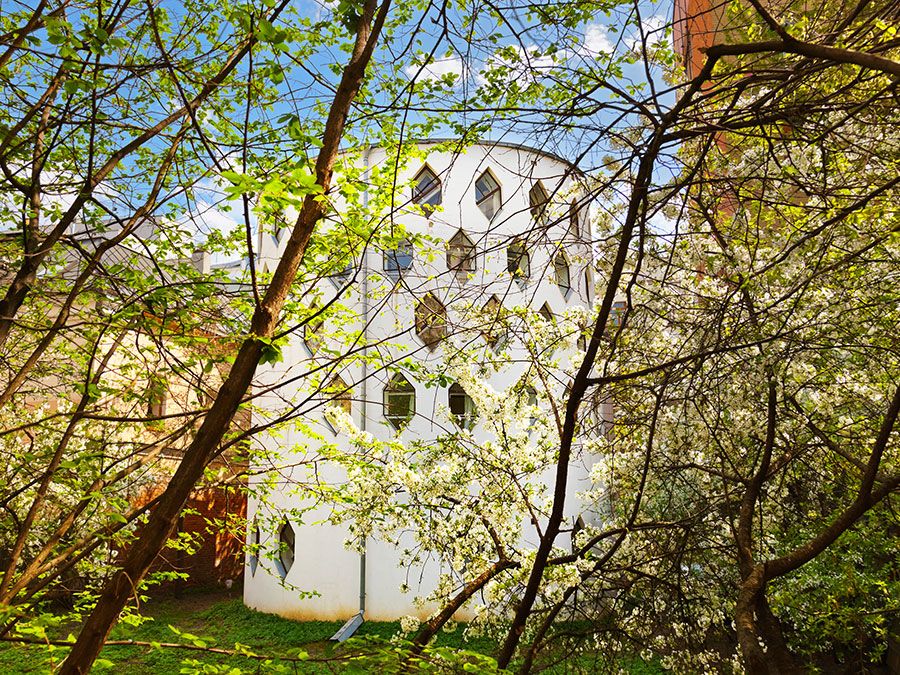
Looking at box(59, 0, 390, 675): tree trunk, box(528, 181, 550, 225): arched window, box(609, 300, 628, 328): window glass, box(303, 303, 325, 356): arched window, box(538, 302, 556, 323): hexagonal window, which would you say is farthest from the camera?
box(538, 302, 556, 323): hexagonal window

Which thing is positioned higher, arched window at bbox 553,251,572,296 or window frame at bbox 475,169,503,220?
window frame at bbox 475,169,503,220

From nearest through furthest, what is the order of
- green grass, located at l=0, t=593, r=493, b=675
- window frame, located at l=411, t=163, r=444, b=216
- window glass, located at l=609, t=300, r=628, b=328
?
1. window frame, located at l=411, t=163, r=444, b=216
2. window glass, located at l=609, t=300, r=628, b=328
3. green grass, located at l=0, t=593, r=493, b=675

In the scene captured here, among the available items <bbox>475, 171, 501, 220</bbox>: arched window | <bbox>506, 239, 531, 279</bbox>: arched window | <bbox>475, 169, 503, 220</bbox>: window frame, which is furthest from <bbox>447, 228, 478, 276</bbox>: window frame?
<bbox>475, 171, 501, 220</bbox>: arched window

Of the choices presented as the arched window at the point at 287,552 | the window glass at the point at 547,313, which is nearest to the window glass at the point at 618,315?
the window glass at the point at 547,313

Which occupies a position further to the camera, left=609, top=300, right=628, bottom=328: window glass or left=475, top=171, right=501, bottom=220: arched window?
left=475, top=171, right=501, bottom=220: arched window

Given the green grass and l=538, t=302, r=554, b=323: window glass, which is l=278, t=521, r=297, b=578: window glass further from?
l=538, t=302, r=554, b=323: window glass

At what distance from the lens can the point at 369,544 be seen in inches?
368

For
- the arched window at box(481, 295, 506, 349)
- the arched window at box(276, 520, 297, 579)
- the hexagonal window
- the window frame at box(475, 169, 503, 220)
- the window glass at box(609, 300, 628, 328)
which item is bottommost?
the arched window at box(276, 520, 297, 579)

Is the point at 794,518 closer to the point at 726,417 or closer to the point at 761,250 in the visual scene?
the point at 726,417

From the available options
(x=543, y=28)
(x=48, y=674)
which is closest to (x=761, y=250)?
(x=543, y=28)

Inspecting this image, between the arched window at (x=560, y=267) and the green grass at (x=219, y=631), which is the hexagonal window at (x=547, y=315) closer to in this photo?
the arched window at (x=560, y=267)

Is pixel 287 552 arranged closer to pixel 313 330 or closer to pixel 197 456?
pixel 313 330

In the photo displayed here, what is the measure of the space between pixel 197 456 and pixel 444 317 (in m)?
1.22

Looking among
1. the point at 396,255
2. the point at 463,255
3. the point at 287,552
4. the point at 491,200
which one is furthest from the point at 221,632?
the point at 463,255
